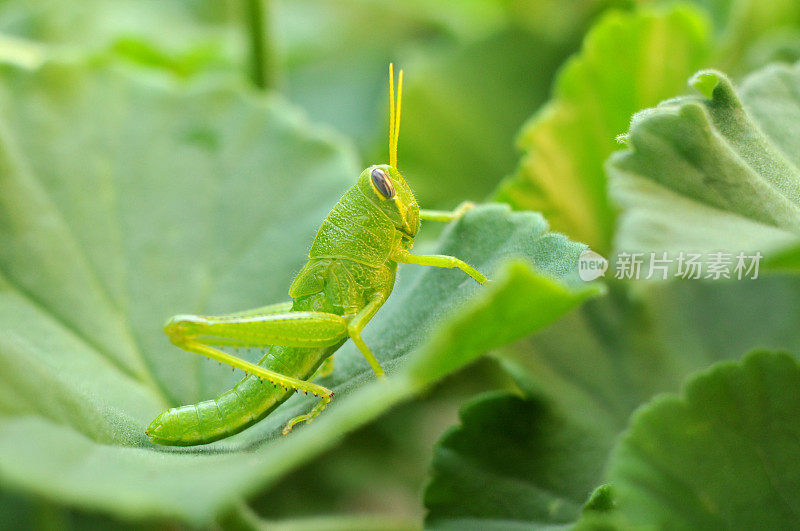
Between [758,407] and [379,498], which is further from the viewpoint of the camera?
[379,498]

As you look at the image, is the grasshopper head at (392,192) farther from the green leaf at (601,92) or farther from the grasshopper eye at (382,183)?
the green leaf at (601,92)

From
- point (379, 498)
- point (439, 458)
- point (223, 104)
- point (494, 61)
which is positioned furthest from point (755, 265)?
point (494, 61)

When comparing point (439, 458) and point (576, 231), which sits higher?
point (576, 231)

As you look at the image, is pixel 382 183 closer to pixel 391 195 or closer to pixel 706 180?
pixel 391 195

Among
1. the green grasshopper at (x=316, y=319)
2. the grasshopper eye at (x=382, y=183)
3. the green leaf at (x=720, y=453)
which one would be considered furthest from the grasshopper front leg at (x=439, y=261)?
the green leaf at (x=720, y=453)

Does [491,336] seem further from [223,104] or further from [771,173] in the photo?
[223,104]
